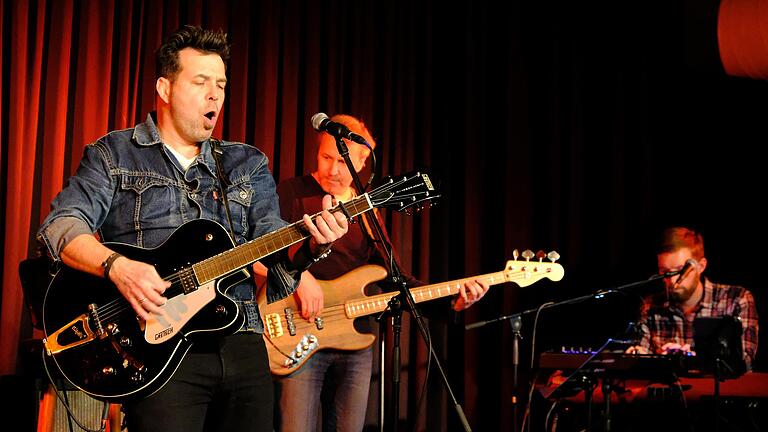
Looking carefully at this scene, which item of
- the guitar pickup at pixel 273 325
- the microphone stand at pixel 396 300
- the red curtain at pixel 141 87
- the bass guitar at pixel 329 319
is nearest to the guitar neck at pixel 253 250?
the microphone stand at pixel 396 300

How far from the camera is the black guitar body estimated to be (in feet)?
7.39

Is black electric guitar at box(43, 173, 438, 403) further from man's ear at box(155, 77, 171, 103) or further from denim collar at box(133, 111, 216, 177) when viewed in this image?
man's ear at box(155, 77, 171, 103)

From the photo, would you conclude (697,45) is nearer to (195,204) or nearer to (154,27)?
(154,27)

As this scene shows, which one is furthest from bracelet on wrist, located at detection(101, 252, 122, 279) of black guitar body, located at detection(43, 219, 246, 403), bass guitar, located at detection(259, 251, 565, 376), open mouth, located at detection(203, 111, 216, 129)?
bass guitar, located at detection(259, 251, 565, 376)

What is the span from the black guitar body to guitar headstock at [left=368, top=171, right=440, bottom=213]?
585mm

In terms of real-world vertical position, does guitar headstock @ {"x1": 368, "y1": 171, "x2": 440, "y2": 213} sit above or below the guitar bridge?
above

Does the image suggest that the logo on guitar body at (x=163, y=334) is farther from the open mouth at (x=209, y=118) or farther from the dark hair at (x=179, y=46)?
the dark hair at (x=179, y=46)

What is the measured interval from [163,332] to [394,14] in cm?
393

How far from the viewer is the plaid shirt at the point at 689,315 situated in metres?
5.37

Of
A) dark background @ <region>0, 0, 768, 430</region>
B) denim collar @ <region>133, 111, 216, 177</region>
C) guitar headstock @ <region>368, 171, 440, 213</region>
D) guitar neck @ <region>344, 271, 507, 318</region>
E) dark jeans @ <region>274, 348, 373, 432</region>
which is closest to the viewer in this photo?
denim collar @ <region>133, 111, 216, 177</region>

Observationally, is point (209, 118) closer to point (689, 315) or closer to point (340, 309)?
point (340, 309)

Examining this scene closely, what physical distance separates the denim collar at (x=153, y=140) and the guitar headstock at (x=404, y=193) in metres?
0.53

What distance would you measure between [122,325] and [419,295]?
87.9 inches

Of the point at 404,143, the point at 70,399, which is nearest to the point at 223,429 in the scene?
the point at 70,399
